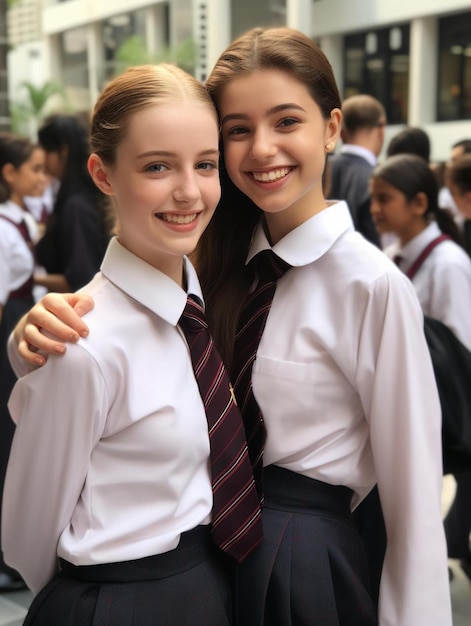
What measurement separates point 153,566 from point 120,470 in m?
0.16

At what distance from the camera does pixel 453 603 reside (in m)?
2.45

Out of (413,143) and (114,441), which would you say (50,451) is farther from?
(413,143)

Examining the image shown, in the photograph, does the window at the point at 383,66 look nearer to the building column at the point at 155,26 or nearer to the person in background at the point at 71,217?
the building column at the point at 155,26

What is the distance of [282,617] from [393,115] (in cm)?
1315

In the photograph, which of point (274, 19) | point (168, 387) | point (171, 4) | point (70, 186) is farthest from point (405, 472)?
point (171, 4)

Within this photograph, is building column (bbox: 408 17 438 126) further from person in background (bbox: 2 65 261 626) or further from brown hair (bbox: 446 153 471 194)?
person in background (bbox: 2 65 261 626)

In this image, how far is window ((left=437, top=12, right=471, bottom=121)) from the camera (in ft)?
39.3

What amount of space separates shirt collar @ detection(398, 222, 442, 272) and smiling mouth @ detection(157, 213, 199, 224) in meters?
1.55

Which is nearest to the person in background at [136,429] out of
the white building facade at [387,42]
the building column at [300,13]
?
the white building facade at [387,42]

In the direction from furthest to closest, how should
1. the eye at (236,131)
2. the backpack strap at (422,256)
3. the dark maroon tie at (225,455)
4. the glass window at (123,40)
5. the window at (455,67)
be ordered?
the glass window at (123,40) < the window at (455,67) < the backpack strap at (422,256) < the eye at (236,131) < the dark maroon tie at (225,455)

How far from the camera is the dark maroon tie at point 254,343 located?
1268 mm

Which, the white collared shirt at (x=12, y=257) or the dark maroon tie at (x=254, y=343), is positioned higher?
the dark maroon tie at (x=254, y=343)

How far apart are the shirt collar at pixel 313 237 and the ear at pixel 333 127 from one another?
12 cm

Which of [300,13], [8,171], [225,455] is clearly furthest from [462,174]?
[300,13]
